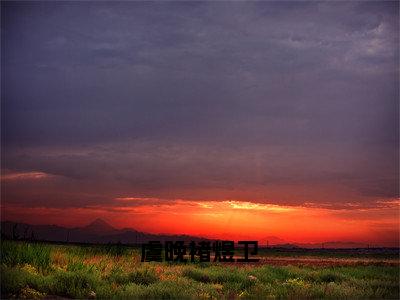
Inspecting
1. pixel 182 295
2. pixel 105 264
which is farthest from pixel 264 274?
pixel 182 295

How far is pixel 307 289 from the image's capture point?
1689cm

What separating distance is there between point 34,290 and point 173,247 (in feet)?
45.0

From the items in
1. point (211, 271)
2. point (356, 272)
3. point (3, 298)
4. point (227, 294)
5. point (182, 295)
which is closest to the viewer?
point (3, 298)

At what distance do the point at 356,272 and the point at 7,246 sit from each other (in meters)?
16.5

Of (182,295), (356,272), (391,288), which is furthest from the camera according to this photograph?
(356,272)

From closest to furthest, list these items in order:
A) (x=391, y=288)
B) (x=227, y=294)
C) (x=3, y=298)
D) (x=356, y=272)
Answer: (x=3, y=298), (x=227, y=294), (x=391, y=288), (x=356, y=272)

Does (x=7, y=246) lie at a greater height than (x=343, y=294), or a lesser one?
greater

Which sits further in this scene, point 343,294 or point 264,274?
point 264,274

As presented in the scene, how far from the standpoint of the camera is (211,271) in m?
21.5

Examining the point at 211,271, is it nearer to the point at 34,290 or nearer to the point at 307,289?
the point at 307,289

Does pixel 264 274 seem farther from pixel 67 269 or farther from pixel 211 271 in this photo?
pixel 67 269

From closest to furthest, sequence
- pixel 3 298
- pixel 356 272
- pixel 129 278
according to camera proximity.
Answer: pixel 3 298
pixel 129 278
pixel 356 272

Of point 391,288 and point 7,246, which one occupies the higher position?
point 7,246

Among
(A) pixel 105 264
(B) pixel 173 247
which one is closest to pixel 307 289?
(A) pixel 105 264
